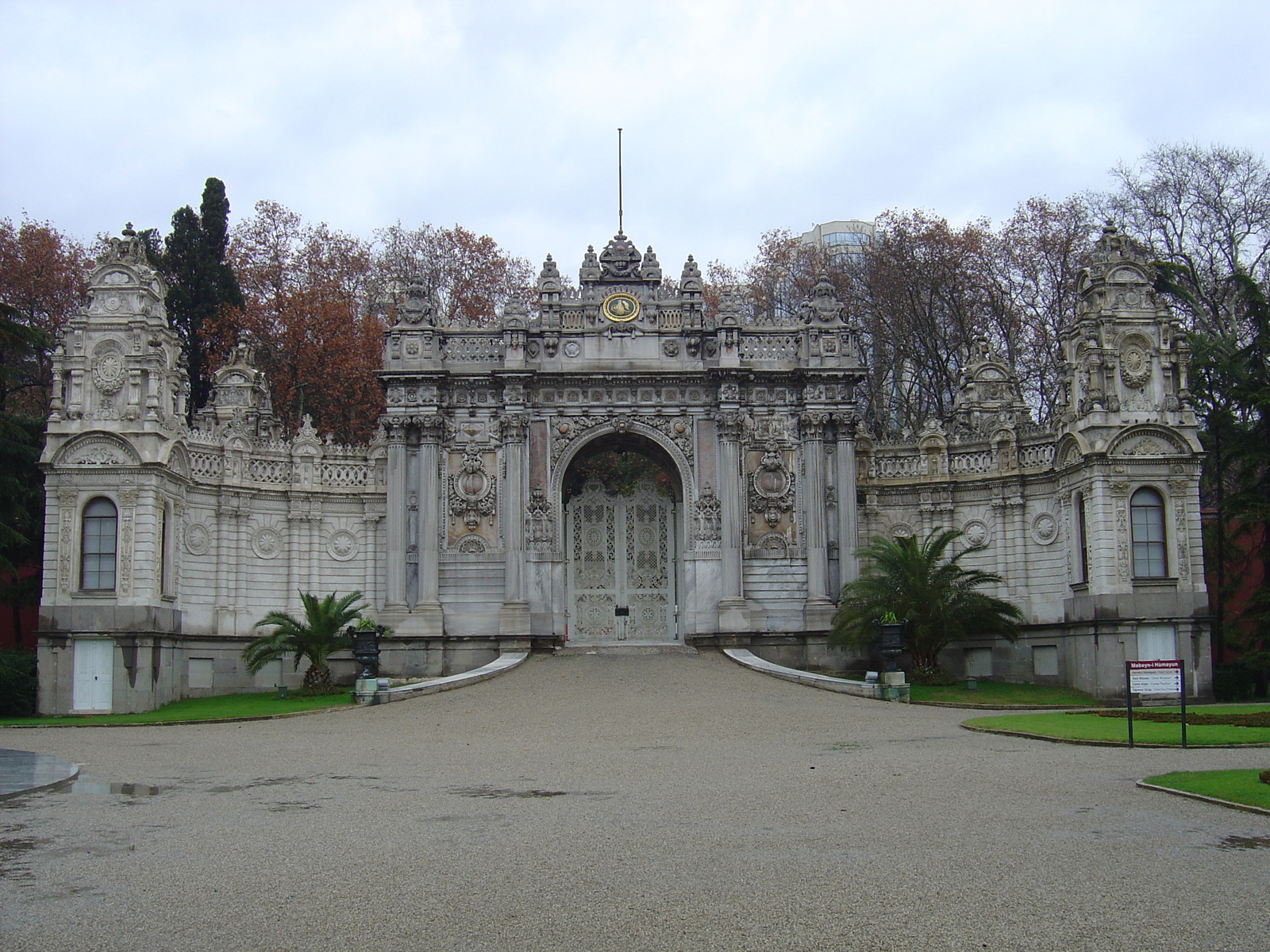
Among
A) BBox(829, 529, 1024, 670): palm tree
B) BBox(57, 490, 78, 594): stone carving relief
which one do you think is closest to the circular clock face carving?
BBox(829, 529, 1024, 670): palm tree

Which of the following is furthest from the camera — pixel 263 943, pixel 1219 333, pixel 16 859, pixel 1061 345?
pixel 1219 333

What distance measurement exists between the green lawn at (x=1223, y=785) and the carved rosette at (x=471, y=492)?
73.1 ft

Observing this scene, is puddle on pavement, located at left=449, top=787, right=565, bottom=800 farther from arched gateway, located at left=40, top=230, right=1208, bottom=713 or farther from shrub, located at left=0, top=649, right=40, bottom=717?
shrub, located at left=0, top=649, right=40, bottom=717

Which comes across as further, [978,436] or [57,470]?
[978,436]

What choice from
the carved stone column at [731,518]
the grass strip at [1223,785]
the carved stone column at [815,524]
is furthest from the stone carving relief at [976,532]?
the grass strip at [1223,785]

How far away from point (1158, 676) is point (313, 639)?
19674 mm

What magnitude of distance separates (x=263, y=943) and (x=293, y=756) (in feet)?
36.6

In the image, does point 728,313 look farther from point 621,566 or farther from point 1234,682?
point 1234,682

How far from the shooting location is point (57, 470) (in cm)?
3064

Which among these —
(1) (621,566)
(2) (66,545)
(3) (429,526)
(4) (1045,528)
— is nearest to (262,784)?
(2) (66,545)

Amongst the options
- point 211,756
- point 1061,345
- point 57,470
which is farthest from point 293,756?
point 1061,345

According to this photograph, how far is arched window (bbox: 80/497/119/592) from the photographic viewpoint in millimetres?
30438

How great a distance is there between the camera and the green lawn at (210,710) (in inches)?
1080

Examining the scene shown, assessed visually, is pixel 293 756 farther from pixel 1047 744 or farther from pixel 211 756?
pixel 1047 744
